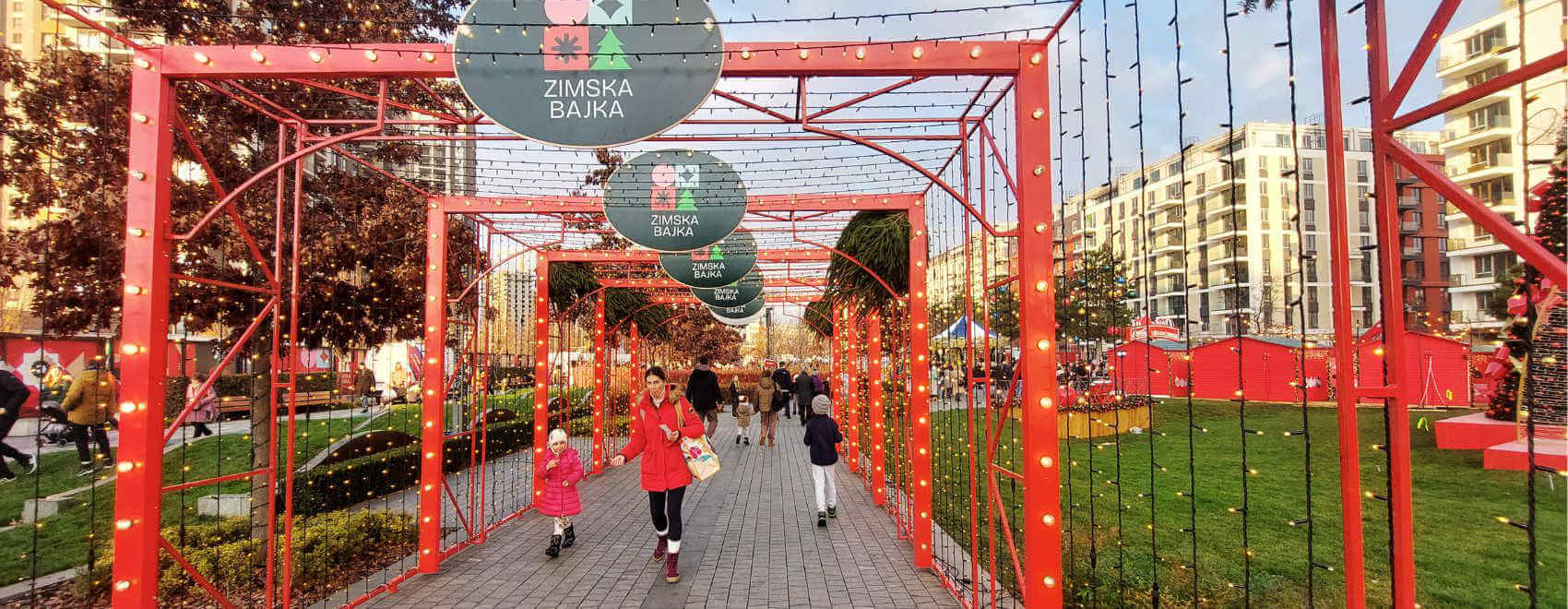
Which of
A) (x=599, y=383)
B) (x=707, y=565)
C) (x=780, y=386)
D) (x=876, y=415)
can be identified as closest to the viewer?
(x=707, y=565)

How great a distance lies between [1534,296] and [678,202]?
199 inches

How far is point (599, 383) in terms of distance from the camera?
12.5 metres

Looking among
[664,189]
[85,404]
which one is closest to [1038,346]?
[664,189]

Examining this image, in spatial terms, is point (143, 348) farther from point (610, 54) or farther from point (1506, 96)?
point (1506, 96)

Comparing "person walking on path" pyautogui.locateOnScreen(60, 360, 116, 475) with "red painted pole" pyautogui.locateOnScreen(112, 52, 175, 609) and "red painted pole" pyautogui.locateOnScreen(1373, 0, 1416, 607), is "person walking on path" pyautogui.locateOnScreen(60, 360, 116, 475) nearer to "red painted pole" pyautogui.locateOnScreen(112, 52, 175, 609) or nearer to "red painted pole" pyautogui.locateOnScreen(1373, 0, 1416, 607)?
"red painted pole" pyautogui.locateOnScreen(112, 52, 175, 609)

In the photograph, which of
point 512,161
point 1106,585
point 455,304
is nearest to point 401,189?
point 455,304

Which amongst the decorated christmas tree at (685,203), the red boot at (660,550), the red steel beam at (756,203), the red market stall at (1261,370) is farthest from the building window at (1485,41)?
the red market stall at (1261,370)

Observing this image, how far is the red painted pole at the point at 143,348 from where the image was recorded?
3.58 m

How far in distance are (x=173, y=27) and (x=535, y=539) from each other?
542 centimetres

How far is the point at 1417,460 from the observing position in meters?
9.25

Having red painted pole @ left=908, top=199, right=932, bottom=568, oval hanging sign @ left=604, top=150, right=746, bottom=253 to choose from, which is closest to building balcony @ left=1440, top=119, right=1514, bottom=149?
red painted pole @ left=908, top=199, right=932, bottom=568

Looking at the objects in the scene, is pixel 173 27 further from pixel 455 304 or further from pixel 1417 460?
pixel 1417 460

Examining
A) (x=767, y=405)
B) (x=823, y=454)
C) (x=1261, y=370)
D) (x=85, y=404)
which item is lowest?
(x=767, y=405)

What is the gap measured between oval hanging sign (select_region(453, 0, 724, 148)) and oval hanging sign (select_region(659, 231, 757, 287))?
4719mm
